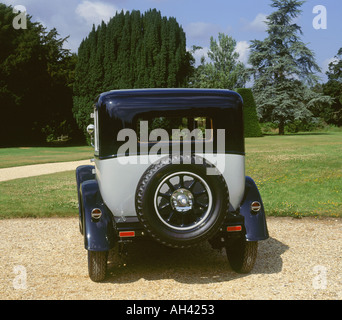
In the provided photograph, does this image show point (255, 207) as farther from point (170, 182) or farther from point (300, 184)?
point (300, 184)

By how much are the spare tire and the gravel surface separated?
566mm

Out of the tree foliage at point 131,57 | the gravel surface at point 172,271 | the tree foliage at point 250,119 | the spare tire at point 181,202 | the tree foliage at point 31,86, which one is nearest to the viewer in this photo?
the spare tire at point 181,202

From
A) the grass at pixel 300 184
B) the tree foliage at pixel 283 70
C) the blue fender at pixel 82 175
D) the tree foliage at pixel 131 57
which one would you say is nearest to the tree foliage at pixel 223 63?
the tree foliage at pixel 283 70

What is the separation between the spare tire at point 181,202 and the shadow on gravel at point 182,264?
407mm

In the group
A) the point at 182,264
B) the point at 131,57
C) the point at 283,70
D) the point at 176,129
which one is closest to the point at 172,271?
the point at 182,264

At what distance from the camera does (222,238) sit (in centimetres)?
433

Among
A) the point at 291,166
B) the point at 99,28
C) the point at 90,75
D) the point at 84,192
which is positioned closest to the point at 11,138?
the point at 90,75

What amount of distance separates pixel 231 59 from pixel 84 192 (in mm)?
48852

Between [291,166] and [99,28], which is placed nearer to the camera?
[291,166]

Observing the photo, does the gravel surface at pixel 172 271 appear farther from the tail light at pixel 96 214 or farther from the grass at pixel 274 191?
the grass at pixel 274 191

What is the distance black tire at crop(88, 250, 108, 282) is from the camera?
425cm

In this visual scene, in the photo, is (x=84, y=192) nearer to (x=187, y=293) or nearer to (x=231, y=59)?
(x=187, y=293)

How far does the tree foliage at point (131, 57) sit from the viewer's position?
29938 millimetres

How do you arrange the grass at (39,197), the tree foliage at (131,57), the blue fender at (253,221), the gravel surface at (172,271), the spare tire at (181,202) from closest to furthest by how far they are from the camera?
the spare tire at (181,202) < the gravel surface at (172,271) < the blue fender at (253,221) < the grass at (39,197) < the tree foliage at (131,57)
